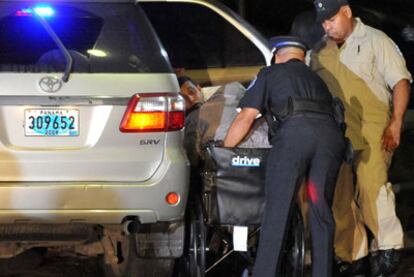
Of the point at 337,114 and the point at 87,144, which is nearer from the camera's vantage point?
the point at 87,144

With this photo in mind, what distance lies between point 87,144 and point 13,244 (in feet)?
3.28

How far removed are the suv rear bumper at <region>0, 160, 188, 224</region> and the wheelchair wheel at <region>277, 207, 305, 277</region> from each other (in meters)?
0.86

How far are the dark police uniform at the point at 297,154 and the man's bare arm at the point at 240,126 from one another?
0.05 metres

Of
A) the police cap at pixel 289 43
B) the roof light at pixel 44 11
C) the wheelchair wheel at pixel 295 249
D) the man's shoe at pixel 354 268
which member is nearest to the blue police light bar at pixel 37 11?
the roof light at pixel 44 11

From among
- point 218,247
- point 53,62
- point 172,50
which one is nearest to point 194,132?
point 218,247

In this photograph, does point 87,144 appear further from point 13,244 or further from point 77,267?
point 77,267

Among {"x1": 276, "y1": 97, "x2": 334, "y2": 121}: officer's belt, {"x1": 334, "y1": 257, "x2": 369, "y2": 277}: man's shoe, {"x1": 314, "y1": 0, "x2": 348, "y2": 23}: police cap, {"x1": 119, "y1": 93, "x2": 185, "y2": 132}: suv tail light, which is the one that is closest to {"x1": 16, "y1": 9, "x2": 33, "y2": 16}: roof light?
{"x1": 119, "y1": 93, "x2": 185, "y2": 132}: suv tail light

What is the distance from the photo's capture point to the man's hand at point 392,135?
17.9ft

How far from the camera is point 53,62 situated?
14.9ft

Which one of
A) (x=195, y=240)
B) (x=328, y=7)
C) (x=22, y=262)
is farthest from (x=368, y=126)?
(x=22, y=262)

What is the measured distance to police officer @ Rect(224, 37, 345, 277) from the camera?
4.80 meters

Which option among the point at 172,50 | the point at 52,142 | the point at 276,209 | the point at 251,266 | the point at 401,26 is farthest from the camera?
the point at 401,26

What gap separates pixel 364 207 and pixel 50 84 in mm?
2410

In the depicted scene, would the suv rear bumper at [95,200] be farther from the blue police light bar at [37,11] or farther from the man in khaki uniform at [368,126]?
the man in khaki uniform at [368,126]
